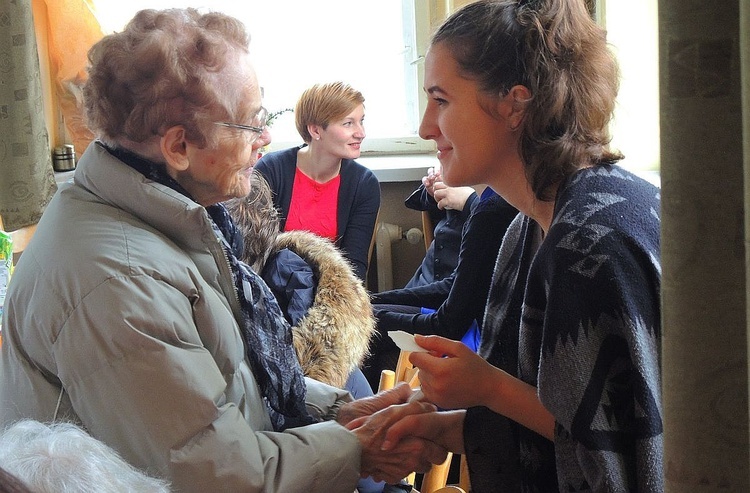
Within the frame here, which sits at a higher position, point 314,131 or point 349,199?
point 314,131

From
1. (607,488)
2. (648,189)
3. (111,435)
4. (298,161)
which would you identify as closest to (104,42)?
Answer: (111,435)

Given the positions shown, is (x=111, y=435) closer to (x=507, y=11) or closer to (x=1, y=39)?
(x=507, y=11)

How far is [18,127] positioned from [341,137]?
1545 millimetres

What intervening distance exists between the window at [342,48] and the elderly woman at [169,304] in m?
2.97

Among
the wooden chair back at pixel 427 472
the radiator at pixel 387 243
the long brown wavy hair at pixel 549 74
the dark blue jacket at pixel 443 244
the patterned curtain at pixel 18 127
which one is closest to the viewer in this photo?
the long brown wavy hair at pixel 549 74

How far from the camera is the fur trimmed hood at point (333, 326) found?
2.30 meters

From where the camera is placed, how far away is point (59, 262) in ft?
4.36

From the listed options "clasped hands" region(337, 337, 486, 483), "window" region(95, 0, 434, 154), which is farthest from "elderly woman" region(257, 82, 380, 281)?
"clasped hands" region(337, 337, 486, 483)

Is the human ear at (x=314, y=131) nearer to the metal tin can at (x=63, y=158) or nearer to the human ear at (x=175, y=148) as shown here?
the metal tin can at (x=63, y=158)

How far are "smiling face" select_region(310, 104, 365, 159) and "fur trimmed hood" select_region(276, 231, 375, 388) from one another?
160 cm

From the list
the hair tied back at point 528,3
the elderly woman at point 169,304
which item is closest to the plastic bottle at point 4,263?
the elderly woman at point 169,304

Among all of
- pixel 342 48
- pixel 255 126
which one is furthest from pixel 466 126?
pixel 342 48

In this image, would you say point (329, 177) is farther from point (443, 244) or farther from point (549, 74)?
point (549, 74)

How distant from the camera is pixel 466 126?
1541 millimetres
